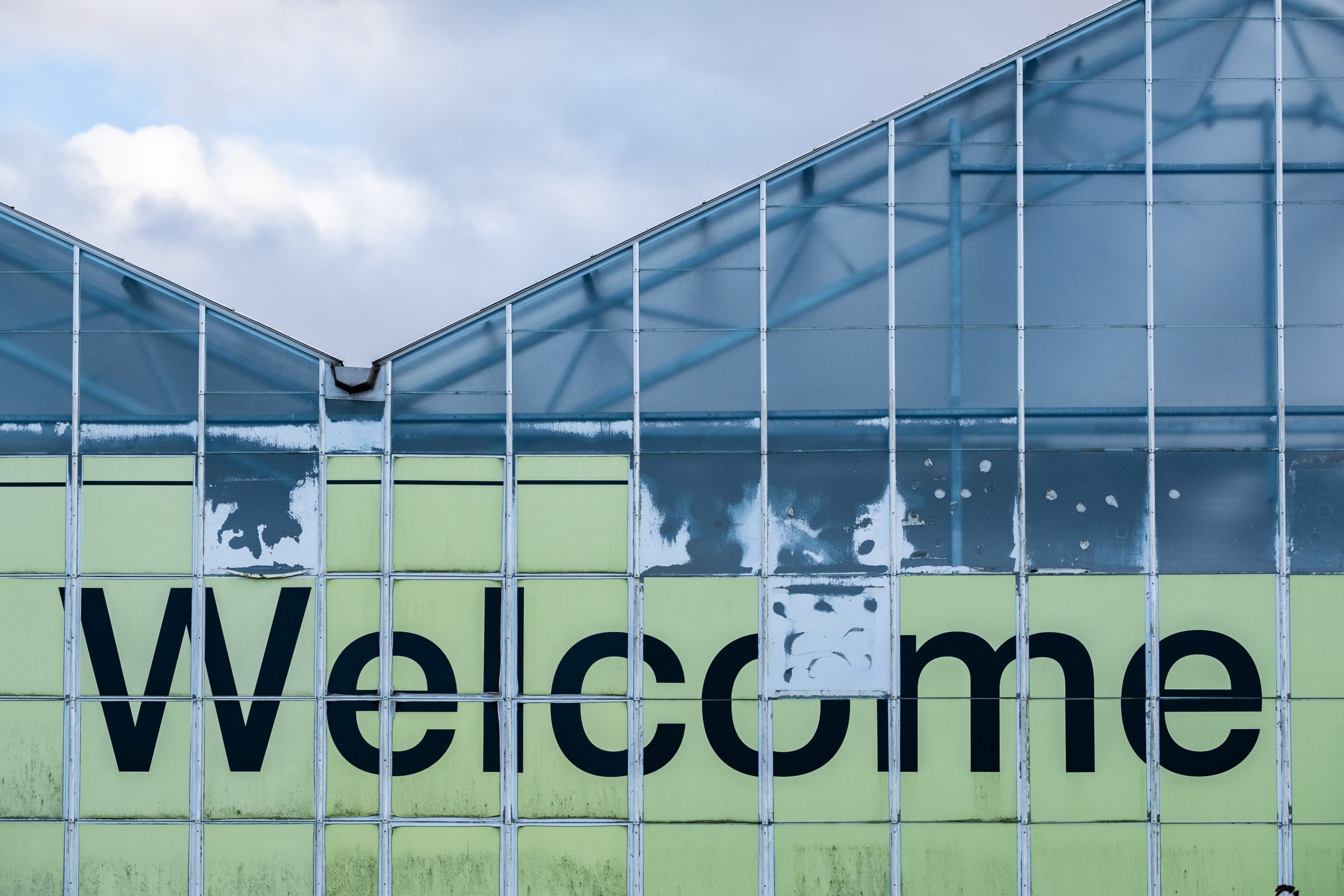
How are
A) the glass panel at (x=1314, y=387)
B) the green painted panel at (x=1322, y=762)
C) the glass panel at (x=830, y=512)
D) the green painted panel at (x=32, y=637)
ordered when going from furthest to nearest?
the green painted panel at (x=32, y=637) < the glass panel at (x=830, y=512) < the glass panel at (x=1314, y=387) < the green painted panel at (x=1322, y=762)

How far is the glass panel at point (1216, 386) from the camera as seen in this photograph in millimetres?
13086

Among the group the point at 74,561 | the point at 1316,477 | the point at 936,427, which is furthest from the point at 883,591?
the point at 74,561

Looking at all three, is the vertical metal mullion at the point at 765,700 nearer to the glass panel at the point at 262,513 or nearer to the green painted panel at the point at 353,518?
the green painted panel at the point at 353,518

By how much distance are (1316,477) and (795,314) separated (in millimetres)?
6760

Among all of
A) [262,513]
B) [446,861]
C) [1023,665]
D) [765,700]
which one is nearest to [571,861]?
[446,861]

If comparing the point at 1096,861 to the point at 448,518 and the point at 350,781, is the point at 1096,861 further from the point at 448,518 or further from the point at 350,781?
the point at 350,781

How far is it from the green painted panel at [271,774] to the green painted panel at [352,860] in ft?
1.56

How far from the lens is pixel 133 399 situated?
43.8 feet

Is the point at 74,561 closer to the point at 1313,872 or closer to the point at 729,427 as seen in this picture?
the point at 729,427

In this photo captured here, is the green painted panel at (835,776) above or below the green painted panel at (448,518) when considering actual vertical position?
below

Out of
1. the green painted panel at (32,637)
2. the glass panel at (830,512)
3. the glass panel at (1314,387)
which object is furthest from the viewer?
the green painted panel at (32,637)

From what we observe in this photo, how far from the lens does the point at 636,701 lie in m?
13.2

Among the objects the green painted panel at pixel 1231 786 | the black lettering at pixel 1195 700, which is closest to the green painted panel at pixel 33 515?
the black lettering at pixel 1195 700

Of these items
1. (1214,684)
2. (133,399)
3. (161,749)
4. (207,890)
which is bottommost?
(207,890)
